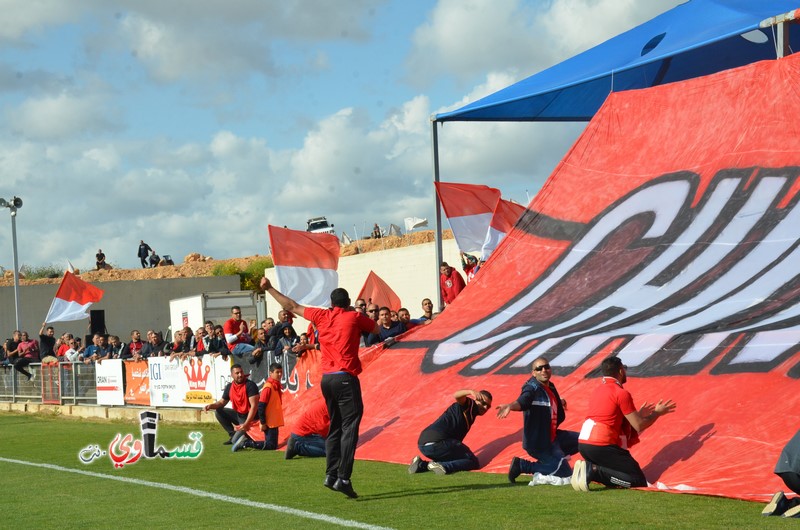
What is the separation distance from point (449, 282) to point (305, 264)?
2.89 m

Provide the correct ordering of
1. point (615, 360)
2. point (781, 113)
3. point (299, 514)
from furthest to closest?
point (781, 113)
point (615, 360)
point (299, 514)

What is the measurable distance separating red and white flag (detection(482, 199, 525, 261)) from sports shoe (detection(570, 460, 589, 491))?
10550 mm

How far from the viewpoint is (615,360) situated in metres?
9.62

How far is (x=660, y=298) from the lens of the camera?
14.4 meters

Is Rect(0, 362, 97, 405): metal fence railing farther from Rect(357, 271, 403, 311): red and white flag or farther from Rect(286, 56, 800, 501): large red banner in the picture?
Rect(286, 56, 800, 501): large red banner

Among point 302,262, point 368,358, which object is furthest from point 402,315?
point 302,262

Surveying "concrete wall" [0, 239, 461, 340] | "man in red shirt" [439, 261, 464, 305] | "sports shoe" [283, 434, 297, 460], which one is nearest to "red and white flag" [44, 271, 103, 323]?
"man in red shirt" [439, 261, 464, 305]

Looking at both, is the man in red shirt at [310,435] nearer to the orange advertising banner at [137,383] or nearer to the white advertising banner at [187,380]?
the white advertising banner at [187,380]

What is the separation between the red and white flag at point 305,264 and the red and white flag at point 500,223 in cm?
298

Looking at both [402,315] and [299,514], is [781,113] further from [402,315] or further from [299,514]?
[299,514]

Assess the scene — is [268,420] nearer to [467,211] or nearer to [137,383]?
[467,211]

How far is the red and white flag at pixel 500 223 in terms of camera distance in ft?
67.5

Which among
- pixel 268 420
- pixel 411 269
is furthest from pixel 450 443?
pixel 411 269

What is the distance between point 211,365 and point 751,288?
11.0 meters
